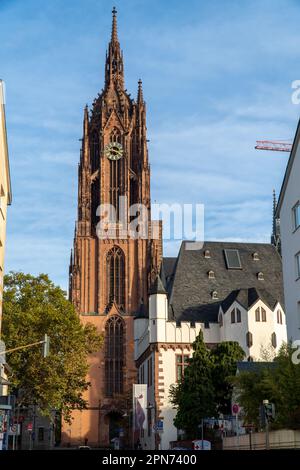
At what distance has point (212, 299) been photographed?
7269cm

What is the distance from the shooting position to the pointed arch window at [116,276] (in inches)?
3644

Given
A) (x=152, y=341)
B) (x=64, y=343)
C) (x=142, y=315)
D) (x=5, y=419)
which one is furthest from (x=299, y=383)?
(x=142, y=315)

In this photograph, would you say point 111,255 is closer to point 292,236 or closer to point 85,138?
point 85,138

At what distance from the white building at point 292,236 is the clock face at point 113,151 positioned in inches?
2366

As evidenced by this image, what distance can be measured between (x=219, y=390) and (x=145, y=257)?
133 feet

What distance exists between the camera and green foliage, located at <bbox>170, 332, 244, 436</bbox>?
5384 cm

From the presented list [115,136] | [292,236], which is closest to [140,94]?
[115,136]

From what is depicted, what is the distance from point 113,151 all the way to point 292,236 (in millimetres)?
63420

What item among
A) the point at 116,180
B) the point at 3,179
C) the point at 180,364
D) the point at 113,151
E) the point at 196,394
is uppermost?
the point at 113,151

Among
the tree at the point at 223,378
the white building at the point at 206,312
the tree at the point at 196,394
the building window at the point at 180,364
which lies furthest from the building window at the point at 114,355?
the tree at the point at 223,378

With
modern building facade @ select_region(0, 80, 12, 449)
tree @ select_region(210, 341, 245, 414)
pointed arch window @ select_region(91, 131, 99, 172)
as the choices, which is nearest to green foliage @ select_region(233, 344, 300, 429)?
modern building facade @ select_region(0, 80, 12, 449)

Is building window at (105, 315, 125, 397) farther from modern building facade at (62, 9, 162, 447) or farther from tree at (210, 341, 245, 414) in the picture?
tree at (210, 341, 245, 414)

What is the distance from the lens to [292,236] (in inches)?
1594

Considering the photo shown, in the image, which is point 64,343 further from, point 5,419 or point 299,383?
point 299,383
